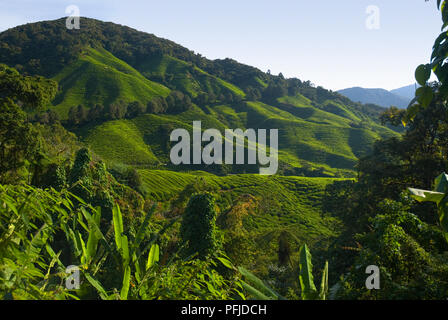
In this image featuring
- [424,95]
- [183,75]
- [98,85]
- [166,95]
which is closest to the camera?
[424,95]

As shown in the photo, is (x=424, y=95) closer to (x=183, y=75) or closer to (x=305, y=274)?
(x=305, y=274)

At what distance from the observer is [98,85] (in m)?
93.5

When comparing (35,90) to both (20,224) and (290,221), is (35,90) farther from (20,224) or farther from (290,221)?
(290,221)

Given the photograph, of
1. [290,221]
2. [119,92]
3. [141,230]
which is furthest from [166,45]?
[141,230]

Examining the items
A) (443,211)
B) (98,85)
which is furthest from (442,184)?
(98,85)

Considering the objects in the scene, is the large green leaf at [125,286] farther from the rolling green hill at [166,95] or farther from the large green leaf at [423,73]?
the rolling green hill at [166,95]

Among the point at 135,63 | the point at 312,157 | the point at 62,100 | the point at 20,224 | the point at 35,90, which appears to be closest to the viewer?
the point at 20,224

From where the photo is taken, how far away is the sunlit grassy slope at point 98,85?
3420 inches

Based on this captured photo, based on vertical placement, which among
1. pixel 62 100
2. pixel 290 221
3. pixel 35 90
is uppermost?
pixel 62 100

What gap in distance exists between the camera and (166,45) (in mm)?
149250

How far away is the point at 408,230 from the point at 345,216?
10701 millimetres

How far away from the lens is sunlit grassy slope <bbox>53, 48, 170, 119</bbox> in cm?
8688

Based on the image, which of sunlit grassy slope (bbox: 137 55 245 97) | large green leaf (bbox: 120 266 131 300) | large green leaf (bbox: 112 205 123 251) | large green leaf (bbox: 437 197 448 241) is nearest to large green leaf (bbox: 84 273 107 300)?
large green leaf (bbox: 120 266 131 300)
